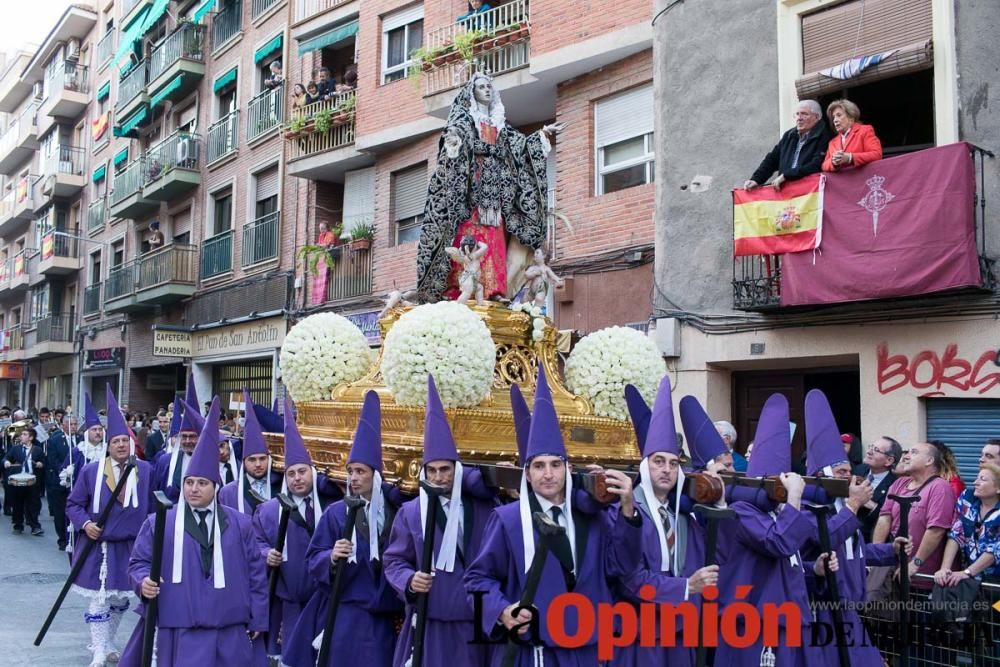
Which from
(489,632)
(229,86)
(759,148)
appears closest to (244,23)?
(229,86)

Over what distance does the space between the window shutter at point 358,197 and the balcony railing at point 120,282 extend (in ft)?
32.0

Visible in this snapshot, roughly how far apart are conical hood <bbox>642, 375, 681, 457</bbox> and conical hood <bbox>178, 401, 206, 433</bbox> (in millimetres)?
4130

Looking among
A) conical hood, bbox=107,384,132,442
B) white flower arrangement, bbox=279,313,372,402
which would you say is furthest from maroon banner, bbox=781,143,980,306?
conical hood, bbox=107,384,132,442

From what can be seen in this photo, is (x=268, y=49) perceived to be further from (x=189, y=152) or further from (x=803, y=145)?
(x=803, y=145)

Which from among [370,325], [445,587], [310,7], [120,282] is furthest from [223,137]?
[445,587]

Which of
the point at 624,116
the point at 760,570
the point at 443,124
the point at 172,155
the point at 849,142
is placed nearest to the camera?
the point at 760,570

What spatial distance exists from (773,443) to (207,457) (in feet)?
9.01

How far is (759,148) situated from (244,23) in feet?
47.0

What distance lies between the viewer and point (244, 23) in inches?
838

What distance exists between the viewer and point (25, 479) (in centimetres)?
1360

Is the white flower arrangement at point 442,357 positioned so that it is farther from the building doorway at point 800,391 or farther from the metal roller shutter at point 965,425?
the building doorway at point 800,391

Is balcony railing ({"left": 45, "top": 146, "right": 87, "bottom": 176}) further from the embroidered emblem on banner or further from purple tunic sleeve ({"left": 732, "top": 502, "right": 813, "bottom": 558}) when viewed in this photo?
purple tunic sleeve ({"left": 732, "top": 502, "right": 813, "bottom": 558})

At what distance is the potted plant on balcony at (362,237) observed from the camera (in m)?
16.6

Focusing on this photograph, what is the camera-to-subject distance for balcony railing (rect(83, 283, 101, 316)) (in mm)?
28500
